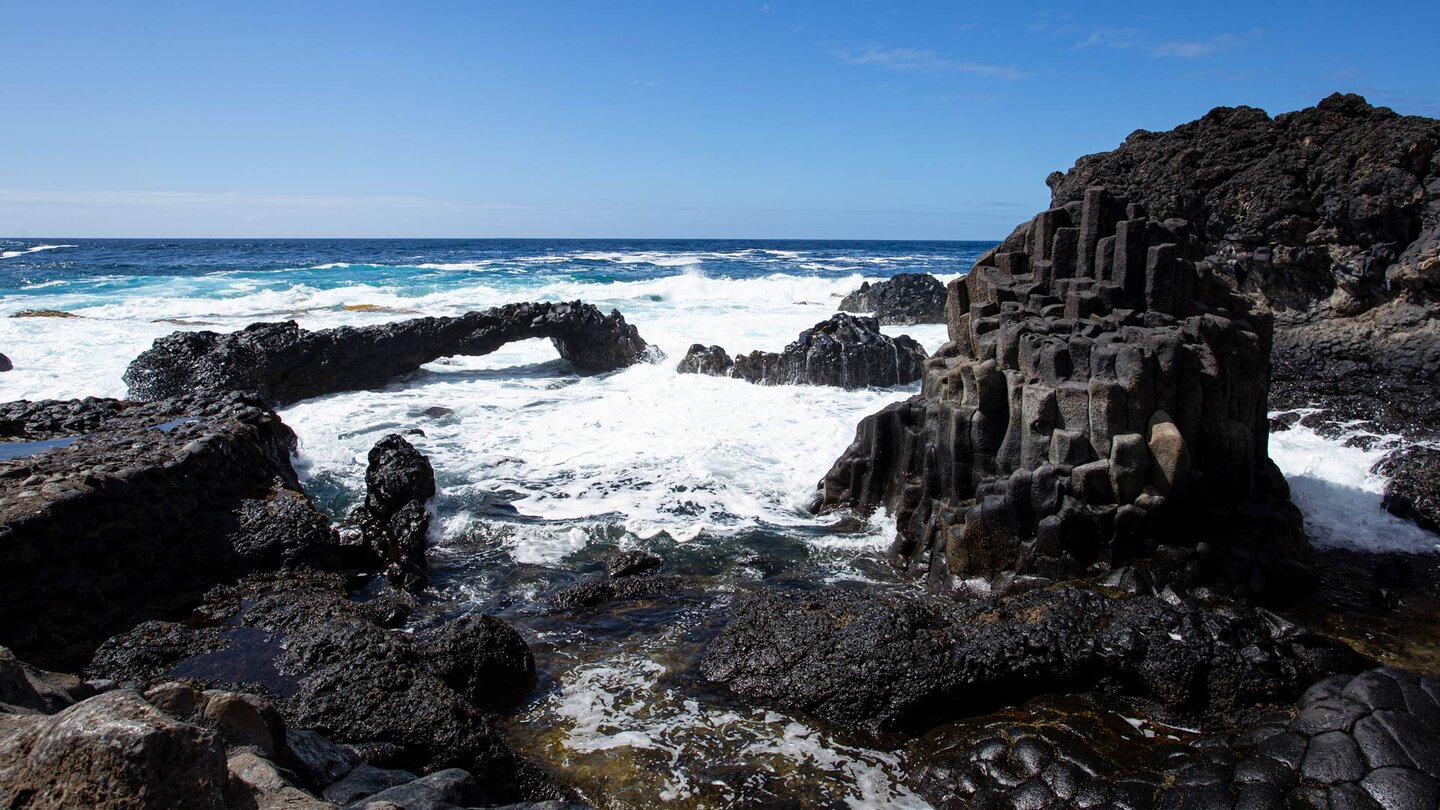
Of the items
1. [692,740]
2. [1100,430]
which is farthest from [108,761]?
[1100,430]

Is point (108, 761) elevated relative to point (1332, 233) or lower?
lower

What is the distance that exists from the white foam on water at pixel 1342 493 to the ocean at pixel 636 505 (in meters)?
0.03

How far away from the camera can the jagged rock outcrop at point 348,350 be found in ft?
46.7

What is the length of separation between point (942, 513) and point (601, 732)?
149 inches

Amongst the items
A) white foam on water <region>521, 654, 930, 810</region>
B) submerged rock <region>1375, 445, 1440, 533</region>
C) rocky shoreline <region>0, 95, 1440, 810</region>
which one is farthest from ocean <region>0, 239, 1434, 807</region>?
rocky shoreline <region>0, 95, 1440, 810</region>

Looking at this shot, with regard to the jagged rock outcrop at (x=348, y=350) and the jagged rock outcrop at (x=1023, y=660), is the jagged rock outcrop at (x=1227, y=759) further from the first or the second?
the jagged rock outcrop at (x=348, y=350)

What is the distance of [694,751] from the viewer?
512 cm

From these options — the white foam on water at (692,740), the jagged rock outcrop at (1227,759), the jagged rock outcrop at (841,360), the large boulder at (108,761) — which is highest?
the large boulder at (108,761)

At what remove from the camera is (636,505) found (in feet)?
32.3

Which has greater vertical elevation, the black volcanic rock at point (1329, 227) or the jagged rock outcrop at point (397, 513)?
the black volcanic rock at point (1329, 227)

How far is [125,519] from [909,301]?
21906mm

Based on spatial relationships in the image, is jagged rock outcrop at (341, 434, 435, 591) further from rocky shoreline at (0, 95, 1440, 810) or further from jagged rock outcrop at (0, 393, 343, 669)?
jagged rock outcrop at (0, 393, 343, 669)

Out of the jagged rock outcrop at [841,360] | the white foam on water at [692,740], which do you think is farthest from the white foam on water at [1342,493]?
the jagged rock outcrop at [841,360]

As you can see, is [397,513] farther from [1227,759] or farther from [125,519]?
[1227,759]
